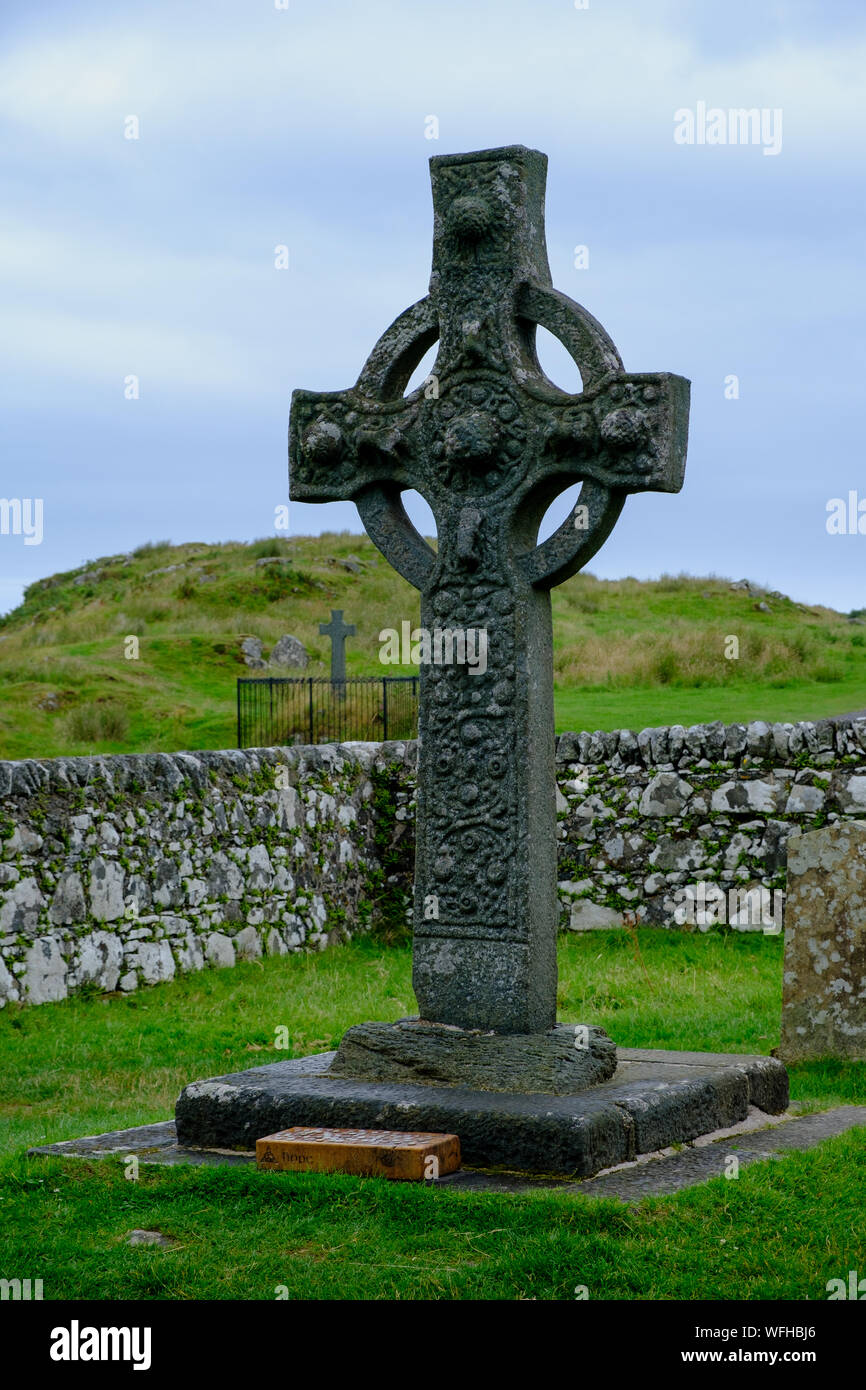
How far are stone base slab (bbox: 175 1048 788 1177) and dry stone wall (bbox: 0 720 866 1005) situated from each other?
457 cm

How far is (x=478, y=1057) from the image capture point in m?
6.05

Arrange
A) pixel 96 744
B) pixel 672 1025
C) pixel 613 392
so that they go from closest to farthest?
pixel 613 392 < pixel 672 1025 < pixel 96 744

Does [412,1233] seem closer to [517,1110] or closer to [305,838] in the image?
[517,1110]

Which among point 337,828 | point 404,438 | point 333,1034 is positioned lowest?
point 333,1034

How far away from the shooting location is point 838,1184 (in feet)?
17.6

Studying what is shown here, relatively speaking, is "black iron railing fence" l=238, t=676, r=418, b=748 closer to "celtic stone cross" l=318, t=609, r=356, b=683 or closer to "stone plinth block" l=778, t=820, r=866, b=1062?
"celtic stone cross" l=318, t=609, r=356, b=683

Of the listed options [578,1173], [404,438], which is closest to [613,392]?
[404,438]

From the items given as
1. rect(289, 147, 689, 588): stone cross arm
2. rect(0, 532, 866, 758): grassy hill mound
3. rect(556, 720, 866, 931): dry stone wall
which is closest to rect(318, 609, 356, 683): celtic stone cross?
rect(0, 532, 866, 758): grassy hill mound

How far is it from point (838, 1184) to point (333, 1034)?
4768 millimetres
